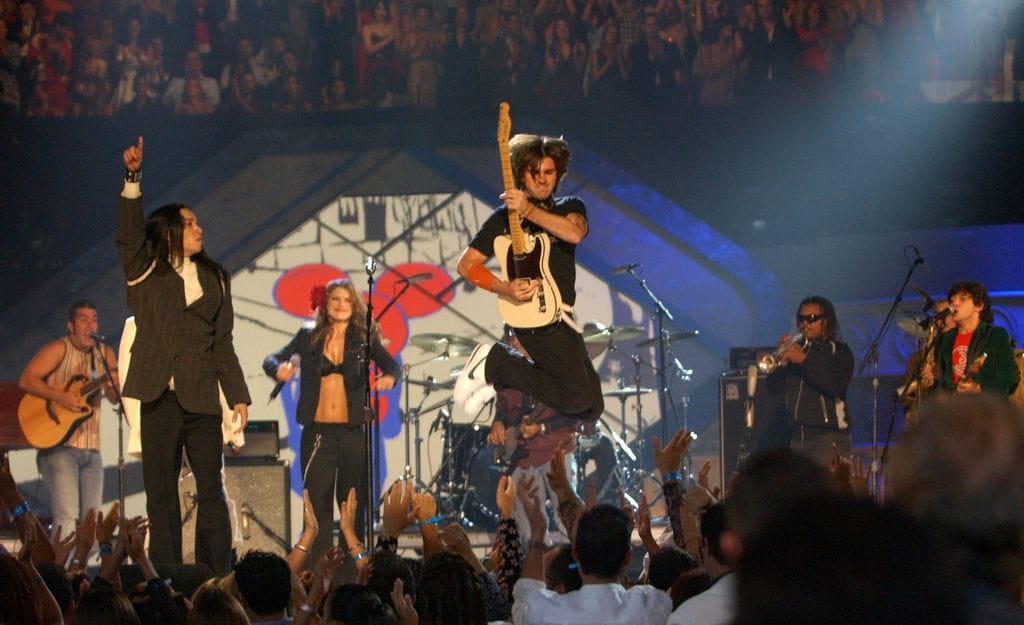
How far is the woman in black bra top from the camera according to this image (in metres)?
8.38

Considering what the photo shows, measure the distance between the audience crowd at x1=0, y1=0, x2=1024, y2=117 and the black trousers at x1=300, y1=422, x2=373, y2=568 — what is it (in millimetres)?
5140

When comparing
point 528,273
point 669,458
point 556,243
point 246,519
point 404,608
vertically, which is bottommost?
point 246,519

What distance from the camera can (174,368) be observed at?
19.4ft

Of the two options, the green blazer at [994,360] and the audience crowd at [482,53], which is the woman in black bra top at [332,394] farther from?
the audience crowd at [482,53]

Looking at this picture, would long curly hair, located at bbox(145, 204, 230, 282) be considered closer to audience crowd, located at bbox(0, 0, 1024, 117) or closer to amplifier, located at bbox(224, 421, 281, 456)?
amplifier, located at bbox(224, 421, 281, 456)

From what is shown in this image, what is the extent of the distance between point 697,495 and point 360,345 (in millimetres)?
4413

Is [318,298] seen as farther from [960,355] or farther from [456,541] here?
[456,541]

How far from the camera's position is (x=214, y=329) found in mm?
6086

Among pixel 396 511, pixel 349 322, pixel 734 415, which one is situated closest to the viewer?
pixel 396 511

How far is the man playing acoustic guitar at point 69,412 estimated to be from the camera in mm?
10000

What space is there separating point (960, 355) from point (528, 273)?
341 cm

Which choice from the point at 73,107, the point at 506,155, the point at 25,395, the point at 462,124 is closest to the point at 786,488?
the point at 506,155

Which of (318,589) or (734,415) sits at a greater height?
(734,415)

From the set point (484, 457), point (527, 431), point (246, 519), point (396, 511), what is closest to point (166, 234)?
point (396, 511)
